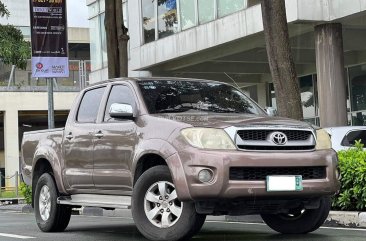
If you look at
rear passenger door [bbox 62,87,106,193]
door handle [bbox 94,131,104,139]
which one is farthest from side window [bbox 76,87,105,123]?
door handle [bbox 94,131,104,139]

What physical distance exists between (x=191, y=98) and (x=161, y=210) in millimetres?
1635

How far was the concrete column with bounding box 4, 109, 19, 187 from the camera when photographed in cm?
4262

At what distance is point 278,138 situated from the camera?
6.61 metres

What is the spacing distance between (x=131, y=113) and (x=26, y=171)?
329 cm

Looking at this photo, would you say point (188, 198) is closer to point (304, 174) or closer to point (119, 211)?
point (304, 174)

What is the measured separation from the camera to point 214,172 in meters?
6.28

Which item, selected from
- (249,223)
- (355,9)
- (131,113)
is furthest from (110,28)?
(131,113)

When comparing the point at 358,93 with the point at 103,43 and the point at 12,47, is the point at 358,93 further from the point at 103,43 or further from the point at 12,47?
the point at 12,47

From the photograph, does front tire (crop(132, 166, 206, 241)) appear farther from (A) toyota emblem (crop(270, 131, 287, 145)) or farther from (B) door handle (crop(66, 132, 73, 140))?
(B) door handle (crop(66, 132, 73, 140))

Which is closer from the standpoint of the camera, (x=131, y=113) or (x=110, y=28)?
(x=131, y=113)

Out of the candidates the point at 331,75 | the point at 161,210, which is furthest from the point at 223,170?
the point at 331,75

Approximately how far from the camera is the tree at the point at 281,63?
11.0 meters

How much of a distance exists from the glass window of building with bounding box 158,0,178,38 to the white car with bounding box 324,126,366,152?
11.1m

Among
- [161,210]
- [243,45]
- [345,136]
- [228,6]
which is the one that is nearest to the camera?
[161,210]
